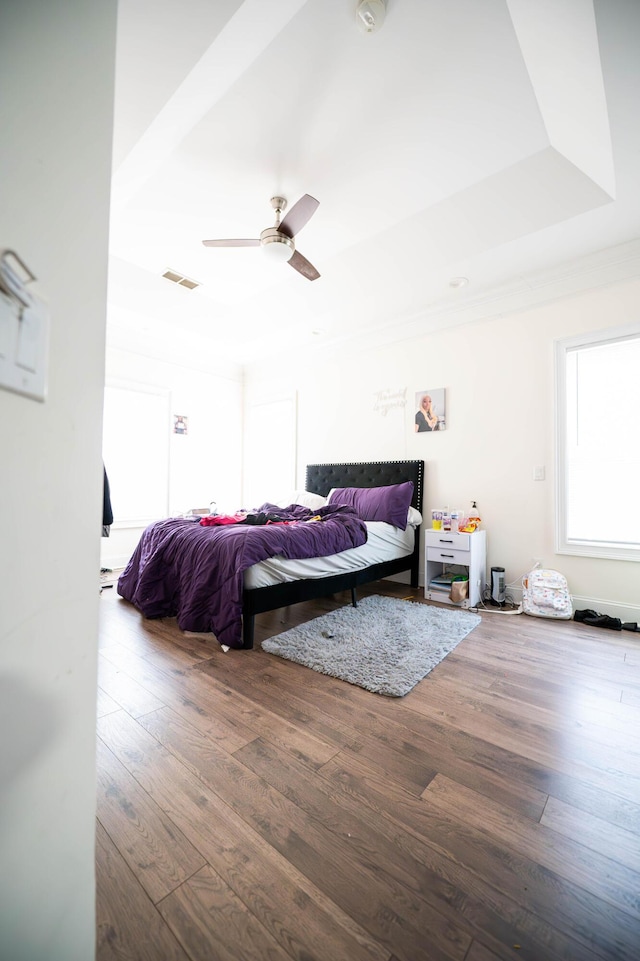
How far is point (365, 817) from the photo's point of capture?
3.82 feet

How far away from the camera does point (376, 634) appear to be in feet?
8.36

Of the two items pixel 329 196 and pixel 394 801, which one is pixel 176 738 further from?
pixel 329 196

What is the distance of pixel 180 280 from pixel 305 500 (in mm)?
2477

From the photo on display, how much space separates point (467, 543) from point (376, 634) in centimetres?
124

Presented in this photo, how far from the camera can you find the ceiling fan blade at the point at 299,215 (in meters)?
2.22

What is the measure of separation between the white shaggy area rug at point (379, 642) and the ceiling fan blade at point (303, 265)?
2.54m

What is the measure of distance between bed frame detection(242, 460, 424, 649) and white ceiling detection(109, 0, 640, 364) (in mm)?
1771

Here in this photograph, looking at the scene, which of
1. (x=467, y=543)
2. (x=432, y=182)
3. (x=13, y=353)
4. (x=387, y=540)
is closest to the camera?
(x=13, y=353)

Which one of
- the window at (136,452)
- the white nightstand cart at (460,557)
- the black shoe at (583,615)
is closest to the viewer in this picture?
the black shoe at (583,615)

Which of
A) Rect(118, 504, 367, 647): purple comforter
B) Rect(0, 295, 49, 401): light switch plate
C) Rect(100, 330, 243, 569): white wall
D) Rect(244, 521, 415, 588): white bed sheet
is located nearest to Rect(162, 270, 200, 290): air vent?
Rect(100, 330, 243, 569): white wall

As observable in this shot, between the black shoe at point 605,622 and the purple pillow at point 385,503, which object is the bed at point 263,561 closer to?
the purple pillow at point 385,503

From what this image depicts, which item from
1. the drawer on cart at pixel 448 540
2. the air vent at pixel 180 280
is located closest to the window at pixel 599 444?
the drawer on cart at pixel 448 540

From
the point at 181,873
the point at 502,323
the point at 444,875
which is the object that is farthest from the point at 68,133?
the point at 502,323

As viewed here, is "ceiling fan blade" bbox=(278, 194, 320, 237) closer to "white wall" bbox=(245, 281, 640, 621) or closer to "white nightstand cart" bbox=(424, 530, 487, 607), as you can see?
"white wall" bbox=(245, 281, 640, 621)
